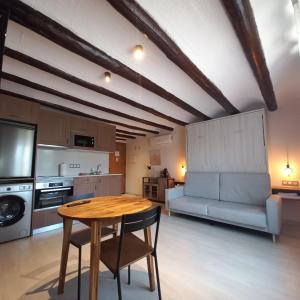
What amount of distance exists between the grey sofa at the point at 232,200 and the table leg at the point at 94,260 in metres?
2.44

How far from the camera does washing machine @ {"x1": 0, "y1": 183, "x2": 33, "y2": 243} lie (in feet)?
8.25

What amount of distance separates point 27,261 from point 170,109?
11.5 feet

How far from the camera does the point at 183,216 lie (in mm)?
3877

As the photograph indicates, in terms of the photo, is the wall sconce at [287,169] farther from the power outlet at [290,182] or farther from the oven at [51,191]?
the oven at [51,191]

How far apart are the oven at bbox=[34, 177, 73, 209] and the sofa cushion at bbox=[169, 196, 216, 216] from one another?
2.17m

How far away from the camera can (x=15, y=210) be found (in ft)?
8.69

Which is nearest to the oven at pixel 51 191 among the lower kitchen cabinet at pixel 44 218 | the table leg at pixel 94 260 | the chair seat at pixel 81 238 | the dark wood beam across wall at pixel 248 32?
the lower kitchen cabinet at pixel 44 218

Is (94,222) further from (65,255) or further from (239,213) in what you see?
(239,213)

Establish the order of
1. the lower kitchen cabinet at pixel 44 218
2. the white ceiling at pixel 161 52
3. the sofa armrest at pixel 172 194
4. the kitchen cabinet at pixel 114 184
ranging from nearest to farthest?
the white ceiling at pixel 161 52
the lower kitchen cabinet at pixel 44 218
the sofa armrest at pixel 172 194
the kitchen cabinet at pixel 114 184

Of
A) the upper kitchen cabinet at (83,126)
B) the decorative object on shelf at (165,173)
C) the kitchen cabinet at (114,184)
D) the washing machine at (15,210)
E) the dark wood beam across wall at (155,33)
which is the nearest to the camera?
the dark wood beam across wall at (155,33)

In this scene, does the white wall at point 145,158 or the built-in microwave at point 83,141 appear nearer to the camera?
the built-in microwave at point 83,141

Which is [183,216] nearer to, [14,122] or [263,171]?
[263,171]

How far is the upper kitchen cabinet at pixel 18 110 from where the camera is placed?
2.60m

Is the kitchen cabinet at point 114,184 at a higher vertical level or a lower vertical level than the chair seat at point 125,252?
higher
